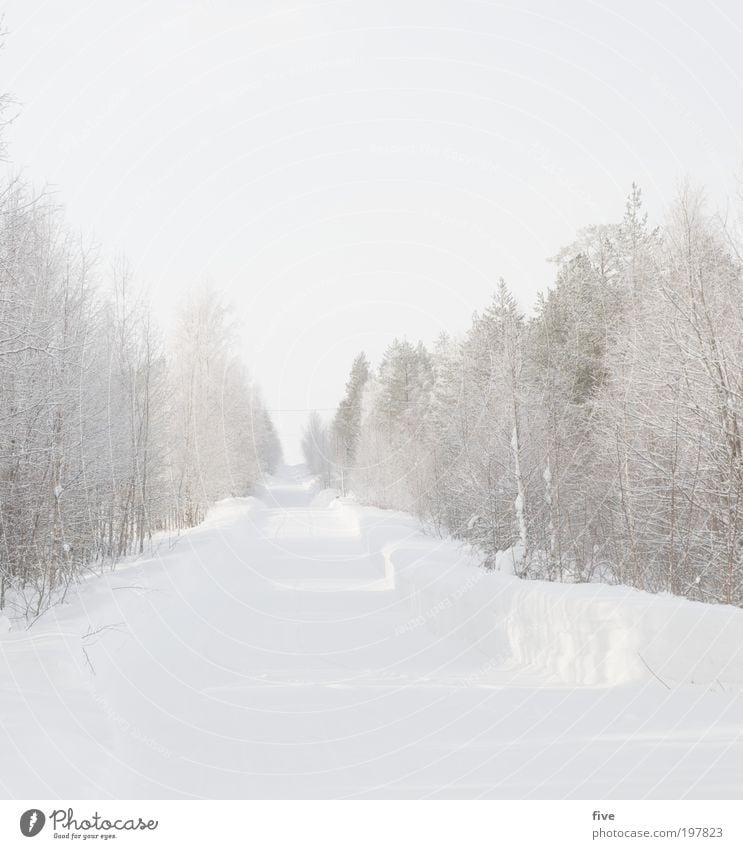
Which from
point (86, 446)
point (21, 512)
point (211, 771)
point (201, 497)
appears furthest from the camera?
point (201, 497)

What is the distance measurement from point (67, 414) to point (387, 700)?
24.1ft

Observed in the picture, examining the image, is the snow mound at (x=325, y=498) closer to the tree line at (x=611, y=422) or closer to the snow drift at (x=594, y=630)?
the tree line at (x=611, y=422)

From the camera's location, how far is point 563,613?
22.2ft

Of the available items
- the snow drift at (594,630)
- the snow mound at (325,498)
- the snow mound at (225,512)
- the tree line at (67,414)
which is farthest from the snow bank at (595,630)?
the snow mound at (325,498)

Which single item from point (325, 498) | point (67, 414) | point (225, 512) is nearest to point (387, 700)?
point (67, 414)

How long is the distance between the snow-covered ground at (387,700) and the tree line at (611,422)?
2.27 m

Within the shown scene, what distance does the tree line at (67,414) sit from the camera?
8531mm

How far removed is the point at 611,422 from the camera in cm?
1380

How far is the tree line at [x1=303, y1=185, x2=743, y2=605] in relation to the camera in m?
8.69

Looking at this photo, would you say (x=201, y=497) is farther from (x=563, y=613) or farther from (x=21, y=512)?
(x=563, y=613)

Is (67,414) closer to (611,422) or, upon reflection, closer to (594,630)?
(594,630)

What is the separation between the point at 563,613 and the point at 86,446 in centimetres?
906

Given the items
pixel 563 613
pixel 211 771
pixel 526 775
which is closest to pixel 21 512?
pixel 211 771

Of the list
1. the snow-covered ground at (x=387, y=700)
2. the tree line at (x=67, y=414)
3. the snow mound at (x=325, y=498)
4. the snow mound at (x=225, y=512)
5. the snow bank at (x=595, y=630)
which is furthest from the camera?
the snow mound at (x=325, y=498)
